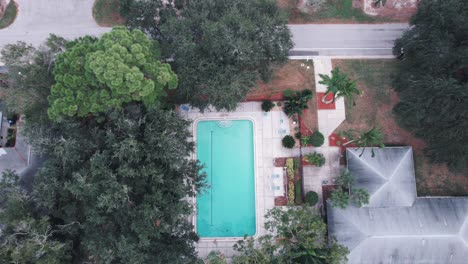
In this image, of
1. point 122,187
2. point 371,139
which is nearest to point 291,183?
point 371,139

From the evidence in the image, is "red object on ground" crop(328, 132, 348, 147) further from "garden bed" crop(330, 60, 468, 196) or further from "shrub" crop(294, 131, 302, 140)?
"shrub" crop(294, 131, 302, 140)

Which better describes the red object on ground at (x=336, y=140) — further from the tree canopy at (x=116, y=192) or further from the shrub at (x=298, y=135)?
the tree canopy at (x=116, y=192)

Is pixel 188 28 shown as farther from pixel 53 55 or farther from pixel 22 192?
pixel 22 192

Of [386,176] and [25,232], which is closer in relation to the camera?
[25,232]

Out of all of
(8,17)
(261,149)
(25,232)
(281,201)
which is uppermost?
(8,17)

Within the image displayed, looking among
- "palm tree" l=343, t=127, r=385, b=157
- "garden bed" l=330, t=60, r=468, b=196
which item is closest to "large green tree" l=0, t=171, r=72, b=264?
"palm tree" l=343, t=127, r=385, b=157

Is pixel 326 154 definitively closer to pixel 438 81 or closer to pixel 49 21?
pixel 438 81
